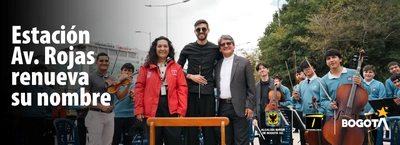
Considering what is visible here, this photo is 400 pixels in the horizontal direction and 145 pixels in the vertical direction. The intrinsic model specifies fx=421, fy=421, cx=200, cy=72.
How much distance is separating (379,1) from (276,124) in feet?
38.1

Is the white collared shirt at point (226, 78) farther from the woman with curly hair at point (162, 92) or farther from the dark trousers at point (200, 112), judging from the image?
the woman with curly hair at point (162, 92)

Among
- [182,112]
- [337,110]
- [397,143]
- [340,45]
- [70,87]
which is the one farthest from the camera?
[340,45]

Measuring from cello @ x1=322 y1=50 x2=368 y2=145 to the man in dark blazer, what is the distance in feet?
2.98

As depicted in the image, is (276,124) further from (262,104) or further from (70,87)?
(70,87)

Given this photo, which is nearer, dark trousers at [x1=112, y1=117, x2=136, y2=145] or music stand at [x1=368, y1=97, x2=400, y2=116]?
music stand at [x1=368, y1=97, x2=400, y2=116]

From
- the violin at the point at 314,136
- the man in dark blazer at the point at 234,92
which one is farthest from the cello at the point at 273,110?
the man in dark blazer at the point at 234,92

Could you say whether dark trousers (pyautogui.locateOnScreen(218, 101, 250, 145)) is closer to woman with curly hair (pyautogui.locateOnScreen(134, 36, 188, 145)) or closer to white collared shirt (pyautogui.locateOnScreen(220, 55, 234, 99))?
white collared shirt (pyautogui.locateOnScreen(220, 55, 234, 99))

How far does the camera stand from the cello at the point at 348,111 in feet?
13.3

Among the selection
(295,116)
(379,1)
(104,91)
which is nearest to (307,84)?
(295,116)

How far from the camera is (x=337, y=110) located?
4.13 meters

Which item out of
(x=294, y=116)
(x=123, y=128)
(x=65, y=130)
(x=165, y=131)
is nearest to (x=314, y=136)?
(x=294, y=116)

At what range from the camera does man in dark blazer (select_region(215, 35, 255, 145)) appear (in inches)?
150

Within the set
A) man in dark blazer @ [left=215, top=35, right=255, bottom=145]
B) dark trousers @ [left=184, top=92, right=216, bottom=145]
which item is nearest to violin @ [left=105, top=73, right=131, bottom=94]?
dark trousers @ [left=184, top=92, right=216, bottom=145]

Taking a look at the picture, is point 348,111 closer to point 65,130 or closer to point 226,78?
point 226,78
